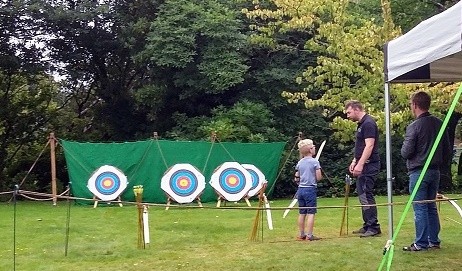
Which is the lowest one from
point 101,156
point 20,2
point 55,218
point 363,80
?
point 55,218

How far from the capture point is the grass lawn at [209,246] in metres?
5.92

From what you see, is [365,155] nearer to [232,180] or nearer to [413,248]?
[413,248]

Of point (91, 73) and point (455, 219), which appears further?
point (91, 73)

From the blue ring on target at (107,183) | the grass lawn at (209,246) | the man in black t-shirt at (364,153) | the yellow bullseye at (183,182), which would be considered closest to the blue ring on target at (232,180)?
the yellow bullseye at (183,182)

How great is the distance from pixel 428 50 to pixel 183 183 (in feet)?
28.8

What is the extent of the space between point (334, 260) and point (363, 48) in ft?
24.7

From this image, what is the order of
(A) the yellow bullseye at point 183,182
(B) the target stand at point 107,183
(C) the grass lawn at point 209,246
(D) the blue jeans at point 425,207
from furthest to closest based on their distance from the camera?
(B) the target stand at point 107,183 < (A) the yellow bullseye at point 183,182 < (D) the blue jeans at point 425,207 < (C) the grass lawn at point 209,246

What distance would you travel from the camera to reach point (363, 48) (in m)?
12.8

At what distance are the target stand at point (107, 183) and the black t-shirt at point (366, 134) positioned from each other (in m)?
7.05

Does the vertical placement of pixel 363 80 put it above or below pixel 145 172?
above

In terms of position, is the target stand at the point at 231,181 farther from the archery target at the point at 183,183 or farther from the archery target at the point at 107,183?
the archery target at the point at 107,183

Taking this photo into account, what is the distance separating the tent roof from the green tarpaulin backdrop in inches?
290

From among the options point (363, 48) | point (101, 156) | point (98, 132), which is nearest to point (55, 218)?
point (101, 156)

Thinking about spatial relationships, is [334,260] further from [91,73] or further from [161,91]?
[91,73]
